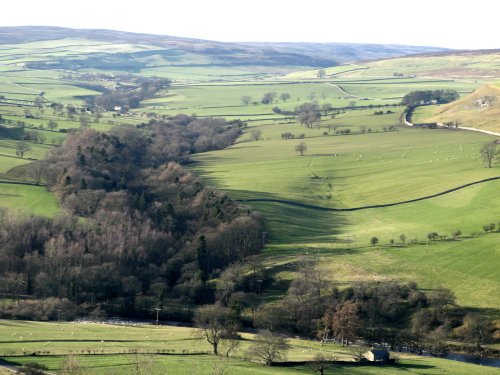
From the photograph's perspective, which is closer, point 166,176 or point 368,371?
point 368,371

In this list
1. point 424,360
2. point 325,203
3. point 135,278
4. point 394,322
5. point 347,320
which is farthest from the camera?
point 325,203

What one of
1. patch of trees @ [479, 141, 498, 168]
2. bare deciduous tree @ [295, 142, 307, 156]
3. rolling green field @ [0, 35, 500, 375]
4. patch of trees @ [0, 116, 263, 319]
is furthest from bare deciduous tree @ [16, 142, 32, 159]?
patch of trees @ [479, 141, 498, 168]

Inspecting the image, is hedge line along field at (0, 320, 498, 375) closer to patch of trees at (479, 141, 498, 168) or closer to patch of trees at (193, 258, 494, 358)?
patch of trees at (193, 258, 494, 358)

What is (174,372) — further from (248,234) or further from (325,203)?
(325,203)

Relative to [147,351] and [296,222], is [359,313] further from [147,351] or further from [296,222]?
[296,222]

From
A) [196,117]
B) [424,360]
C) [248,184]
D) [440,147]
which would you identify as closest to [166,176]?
[248,184]

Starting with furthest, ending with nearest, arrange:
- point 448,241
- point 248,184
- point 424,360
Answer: point 248,184
point 448,241
point 424,360

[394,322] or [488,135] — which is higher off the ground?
[488,135]

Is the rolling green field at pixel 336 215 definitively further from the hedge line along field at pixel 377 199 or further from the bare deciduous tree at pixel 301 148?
the bare deciduous tree at pixel 301 148
